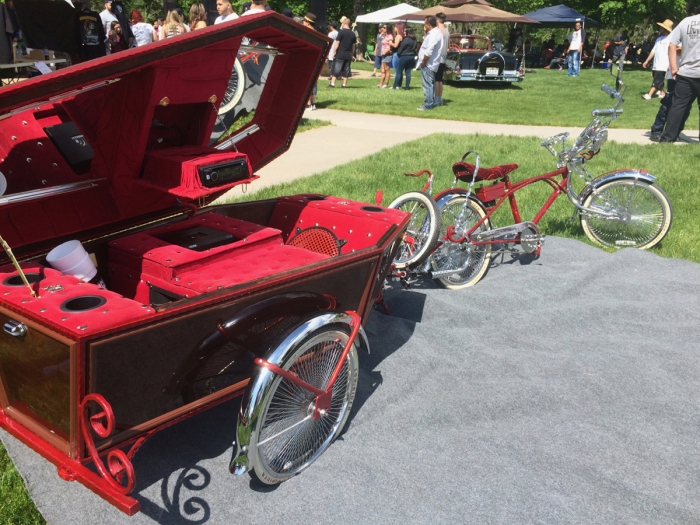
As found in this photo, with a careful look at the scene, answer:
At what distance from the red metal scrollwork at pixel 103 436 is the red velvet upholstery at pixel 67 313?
216 mm

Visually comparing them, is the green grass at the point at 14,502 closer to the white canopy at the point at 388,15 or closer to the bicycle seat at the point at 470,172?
the bicycle seat at the point at 470,172

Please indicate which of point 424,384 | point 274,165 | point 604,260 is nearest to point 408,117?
point 274,165

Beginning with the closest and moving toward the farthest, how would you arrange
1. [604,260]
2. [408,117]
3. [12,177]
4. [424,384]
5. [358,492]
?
[358,492] < [12,177] < [424,384] < [604,260] < [408,117]

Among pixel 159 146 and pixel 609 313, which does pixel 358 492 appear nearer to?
pixel 159 146

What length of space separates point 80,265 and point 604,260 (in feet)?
12.8

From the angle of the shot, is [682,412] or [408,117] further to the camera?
[408,117]

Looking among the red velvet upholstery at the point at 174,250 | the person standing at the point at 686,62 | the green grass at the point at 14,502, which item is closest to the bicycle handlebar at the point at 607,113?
the red velvet upholstery at the point at 174,250

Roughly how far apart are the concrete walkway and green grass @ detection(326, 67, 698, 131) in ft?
2.03

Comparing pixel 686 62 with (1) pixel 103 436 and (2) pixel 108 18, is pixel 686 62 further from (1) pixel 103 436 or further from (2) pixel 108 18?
(2) pixel 108 18

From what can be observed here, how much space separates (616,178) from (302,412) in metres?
3.60

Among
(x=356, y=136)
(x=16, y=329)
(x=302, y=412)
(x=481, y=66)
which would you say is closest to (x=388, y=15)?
(x=481, y=66)

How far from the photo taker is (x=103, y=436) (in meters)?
1.97

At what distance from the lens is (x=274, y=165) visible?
8.14 meters

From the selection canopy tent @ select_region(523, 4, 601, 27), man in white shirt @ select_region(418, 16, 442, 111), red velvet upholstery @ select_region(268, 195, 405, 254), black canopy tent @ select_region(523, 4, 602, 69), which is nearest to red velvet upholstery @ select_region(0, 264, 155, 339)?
red velvet upholstery @ select_region(268, 195, 405, 254)
